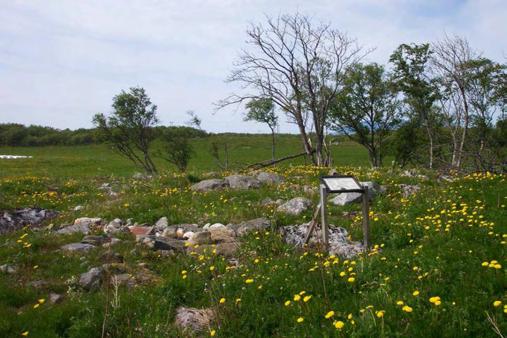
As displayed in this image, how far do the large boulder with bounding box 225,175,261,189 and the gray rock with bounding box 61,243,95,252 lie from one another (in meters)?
6.24

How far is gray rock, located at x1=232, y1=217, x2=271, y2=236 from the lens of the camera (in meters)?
9.30

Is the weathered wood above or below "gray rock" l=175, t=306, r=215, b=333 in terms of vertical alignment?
above

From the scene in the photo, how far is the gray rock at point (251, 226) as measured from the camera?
9.30 meters

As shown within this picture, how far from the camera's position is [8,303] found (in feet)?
21.9

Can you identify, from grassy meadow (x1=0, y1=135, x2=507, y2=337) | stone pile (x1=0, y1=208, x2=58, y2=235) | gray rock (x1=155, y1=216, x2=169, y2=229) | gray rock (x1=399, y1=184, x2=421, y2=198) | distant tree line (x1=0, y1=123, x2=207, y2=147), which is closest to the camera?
grassy meadow (x1=0, y1=135, x2=507, y2=337)

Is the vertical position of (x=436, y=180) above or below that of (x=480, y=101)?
below

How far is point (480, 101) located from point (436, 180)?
20898 millimetres

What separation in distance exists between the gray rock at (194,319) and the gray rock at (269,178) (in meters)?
9.42

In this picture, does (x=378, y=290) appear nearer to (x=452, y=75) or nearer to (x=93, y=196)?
(x=93, y=196)

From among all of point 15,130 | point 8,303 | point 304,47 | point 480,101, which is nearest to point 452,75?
point 480,101

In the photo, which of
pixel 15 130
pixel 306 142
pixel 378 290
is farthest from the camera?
pixel 15 130

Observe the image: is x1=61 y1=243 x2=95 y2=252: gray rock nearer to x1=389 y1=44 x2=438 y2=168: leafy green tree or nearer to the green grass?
x1=389 y1=44 x2=438 y2=168: leafy green tree

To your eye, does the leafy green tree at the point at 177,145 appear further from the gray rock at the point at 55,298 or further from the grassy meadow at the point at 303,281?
the gray rock at the point at 55,298

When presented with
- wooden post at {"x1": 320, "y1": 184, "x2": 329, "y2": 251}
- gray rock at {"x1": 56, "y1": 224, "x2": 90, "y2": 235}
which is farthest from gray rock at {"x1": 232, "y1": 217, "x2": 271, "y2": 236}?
gray rock at {"x1": 56, "y1": 224, "x2": 90, "y2": 235}
